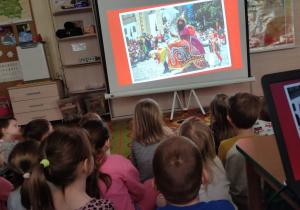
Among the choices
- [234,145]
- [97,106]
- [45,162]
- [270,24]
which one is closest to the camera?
[45,162]

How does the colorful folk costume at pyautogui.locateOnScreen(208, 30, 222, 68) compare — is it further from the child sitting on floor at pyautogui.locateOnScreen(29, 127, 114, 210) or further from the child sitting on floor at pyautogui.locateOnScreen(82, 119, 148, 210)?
the child sitting on floor at pyautogui.locateOnScreen(29, 127, 114, 210)

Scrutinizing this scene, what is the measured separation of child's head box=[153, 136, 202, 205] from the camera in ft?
2.84

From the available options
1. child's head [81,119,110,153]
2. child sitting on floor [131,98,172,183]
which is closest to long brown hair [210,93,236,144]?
child sitting on floor [131,98,172,183]

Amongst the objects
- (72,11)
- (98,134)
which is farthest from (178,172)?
(72,11)

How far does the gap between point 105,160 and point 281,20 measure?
12.4 ft

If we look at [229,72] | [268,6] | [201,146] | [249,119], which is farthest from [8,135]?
[268,6]

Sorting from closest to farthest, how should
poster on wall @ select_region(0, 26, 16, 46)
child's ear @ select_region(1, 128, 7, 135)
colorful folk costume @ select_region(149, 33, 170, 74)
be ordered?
1. child's ear @ select_region(1, 128, 7, 135)
2. colorful folk costume @ select_region(149, 33, 170, 74)
3. poster on wall @ select_region(0, 26, 16, 46)

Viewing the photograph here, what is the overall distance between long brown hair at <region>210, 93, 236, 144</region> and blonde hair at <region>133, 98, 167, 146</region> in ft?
1.28

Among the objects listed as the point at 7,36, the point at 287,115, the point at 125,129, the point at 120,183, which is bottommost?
the point at 125,129

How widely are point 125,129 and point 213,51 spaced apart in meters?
1.60

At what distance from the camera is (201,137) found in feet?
4.47

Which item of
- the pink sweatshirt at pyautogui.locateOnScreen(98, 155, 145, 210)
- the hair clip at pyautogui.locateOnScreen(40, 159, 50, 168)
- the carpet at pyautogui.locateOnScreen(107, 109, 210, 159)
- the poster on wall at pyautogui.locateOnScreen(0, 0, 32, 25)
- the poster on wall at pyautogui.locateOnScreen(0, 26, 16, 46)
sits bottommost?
the carpet at pyautogui.locateOnScreen(107, 109, 210, 159)

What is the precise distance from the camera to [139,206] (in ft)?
5.27

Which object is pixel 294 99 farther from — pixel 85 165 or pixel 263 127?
pixel 263 127
